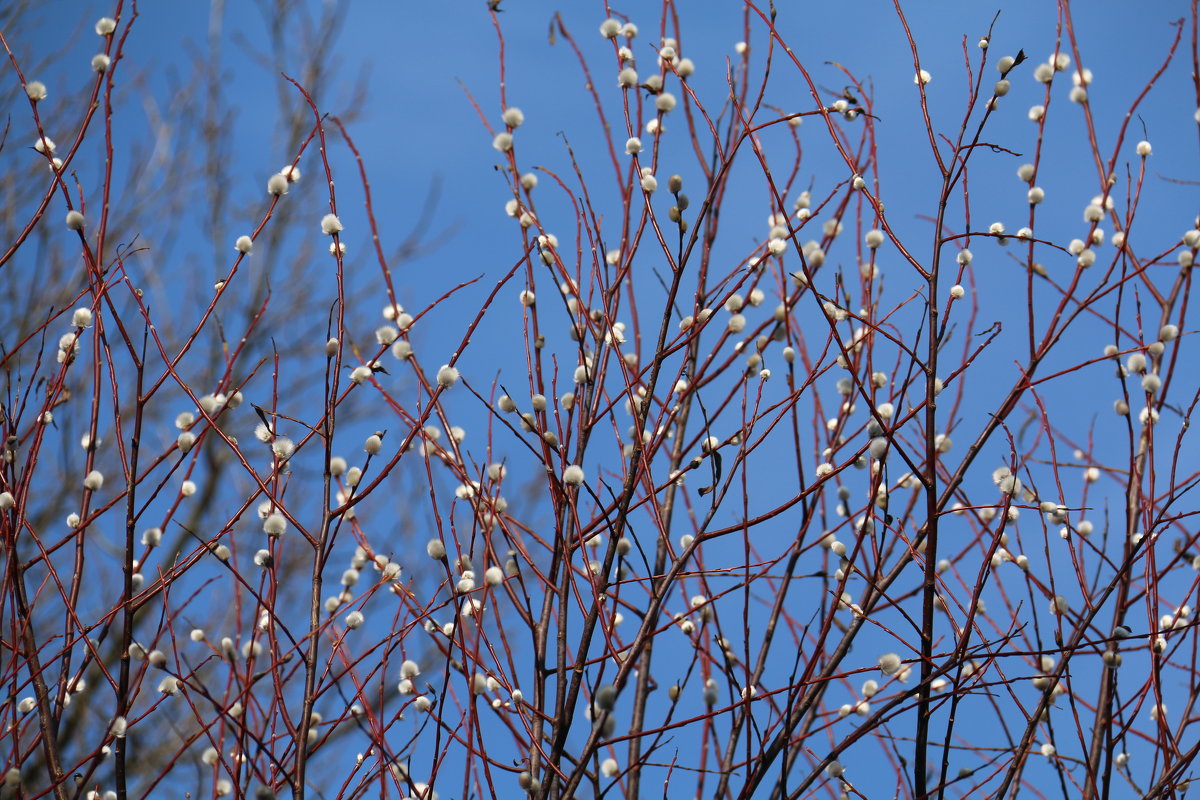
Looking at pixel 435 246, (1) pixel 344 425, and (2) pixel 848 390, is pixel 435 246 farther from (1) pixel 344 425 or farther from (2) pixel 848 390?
(2) pixel 848 390

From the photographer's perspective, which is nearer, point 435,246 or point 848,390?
point 848,390

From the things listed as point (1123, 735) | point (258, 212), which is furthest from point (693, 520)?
point (258, 212)

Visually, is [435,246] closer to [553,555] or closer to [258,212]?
[258,212]

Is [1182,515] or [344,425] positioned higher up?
[344,425]

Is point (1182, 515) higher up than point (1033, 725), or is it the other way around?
point (1182, 515)

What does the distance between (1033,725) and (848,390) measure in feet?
2.86

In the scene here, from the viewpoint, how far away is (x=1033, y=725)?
Result: 2041 mm

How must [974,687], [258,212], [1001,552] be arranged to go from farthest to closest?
1. [258,212]
2. [1001,552]
3. [974,687]

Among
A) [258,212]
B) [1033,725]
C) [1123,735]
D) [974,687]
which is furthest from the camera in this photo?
[258,212]

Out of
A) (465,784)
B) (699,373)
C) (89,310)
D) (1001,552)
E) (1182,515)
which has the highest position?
(89,310)

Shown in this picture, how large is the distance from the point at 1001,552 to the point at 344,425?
17.8 ft

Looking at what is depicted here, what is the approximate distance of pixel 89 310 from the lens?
2.41 metres

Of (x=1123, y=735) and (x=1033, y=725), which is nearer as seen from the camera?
(x=1033, y=725)

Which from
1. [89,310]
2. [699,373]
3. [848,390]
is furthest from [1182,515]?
[89,310]
